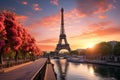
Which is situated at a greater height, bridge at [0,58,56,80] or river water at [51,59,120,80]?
bridge at [0,58,56,80]

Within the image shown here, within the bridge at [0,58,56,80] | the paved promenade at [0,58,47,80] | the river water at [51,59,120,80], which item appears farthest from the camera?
the river water at [51,59,120,80]

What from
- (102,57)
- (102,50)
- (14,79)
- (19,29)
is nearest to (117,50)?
(102,50)

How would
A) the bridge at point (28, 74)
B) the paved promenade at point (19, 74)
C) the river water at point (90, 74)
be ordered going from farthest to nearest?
the river water at point (90, 74) → the paved promenade at point (19, 74) → the bridge at point (28, 74)

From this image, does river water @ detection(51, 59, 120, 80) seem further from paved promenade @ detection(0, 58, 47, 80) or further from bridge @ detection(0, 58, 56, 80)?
paved promenade @ detection(0, 58, 47, 80)

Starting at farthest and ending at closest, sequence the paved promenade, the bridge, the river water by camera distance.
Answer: the river water < the paved promenade < the bridge

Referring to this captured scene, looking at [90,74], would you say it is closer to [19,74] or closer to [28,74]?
[19,74]

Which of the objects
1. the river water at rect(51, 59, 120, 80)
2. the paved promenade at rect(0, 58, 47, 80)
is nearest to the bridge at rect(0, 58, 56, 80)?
the paved promenade at rect(0, 58, 47, 80)

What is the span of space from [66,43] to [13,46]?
14930 centimetres

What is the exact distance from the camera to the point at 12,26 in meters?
46.3

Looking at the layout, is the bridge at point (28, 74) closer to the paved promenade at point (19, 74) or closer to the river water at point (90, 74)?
the paved promenade at point (19, 74)

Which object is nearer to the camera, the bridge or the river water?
the bridge

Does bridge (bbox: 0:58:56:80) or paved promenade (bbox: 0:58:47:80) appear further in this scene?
paved promenade (bbox: 0:58:47:80)

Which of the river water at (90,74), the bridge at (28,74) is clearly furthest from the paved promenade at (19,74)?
the river water at (90,74)

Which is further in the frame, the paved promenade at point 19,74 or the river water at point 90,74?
the river water at point 90,74
